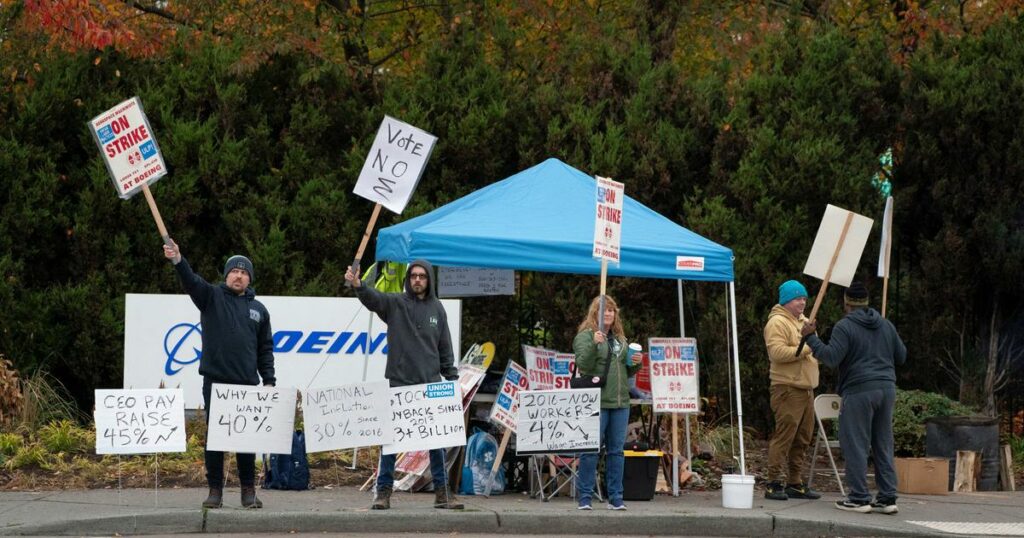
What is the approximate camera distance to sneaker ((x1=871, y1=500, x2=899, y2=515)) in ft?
36.7

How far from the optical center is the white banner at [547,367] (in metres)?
12.1

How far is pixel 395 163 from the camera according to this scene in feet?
35.6

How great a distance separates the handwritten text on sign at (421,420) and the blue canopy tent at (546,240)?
1.42 metres

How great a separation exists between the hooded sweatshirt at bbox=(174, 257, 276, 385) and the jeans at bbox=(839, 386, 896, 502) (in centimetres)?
465

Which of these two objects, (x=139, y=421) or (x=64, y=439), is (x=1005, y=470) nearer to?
(x=139, y=421)

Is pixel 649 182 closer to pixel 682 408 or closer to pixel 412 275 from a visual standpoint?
pixel 682 408

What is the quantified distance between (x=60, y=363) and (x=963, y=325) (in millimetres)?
9879

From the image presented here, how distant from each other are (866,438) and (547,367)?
2756mm

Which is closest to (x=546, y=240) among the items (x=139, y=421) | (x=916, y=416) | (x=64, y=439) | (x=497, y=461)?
(x=497, y=461)

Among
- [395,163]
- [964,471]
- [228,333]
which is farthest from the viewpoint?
[964,471]

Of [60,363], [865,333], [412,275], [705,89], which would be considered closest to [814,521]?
[865,333]

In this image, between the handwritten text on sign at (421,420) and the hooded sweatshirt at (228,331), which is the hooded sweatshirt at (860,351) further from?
the hooded sweatshirt at (228,331)

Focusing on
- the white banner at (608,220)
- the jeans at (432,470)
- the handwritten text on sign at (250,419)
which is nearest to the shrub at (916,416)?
the white banner at (608,220)

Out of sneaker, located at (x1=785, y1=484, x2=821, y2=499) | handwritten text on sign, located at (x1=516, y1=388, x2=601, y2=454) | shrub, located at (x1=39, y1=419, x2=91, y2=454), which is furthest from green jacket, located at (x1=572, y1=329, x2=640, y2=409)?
shrub, located at (x1=39, y1=419, x2=91, y2=454)
